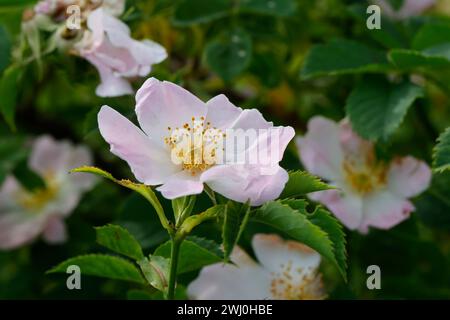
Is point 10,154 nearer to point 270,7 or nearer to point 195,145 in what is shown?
point 270,7

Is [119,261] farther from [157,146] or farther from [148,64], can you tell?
[148,64]

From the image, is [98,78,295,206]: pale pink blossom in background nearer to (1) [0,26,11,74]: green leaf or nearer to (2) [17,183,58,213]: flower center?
(1) [0,26,11,74]: green leaf

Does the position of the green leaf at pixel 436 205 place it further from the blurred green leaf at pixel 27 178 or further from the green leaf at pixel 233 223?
the blurred green leaf at pixel 27 178

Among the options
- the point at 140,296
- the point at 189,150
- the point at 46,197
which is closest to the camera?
the point at 189,150

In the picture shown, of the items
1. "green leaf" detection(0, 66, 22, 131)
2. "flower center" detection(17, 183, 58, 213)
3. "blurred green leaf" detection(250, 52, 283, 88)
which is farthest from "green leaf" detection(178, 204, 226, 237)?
"flower center" detection(17, 183, 58, 213)

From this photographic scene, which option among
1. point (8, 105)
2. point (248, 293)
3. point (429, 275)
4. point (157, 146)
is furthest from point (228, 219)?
point (429, 275)

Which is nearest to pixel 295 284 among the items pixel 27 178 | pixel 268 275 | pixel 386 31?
pixel 268 275
